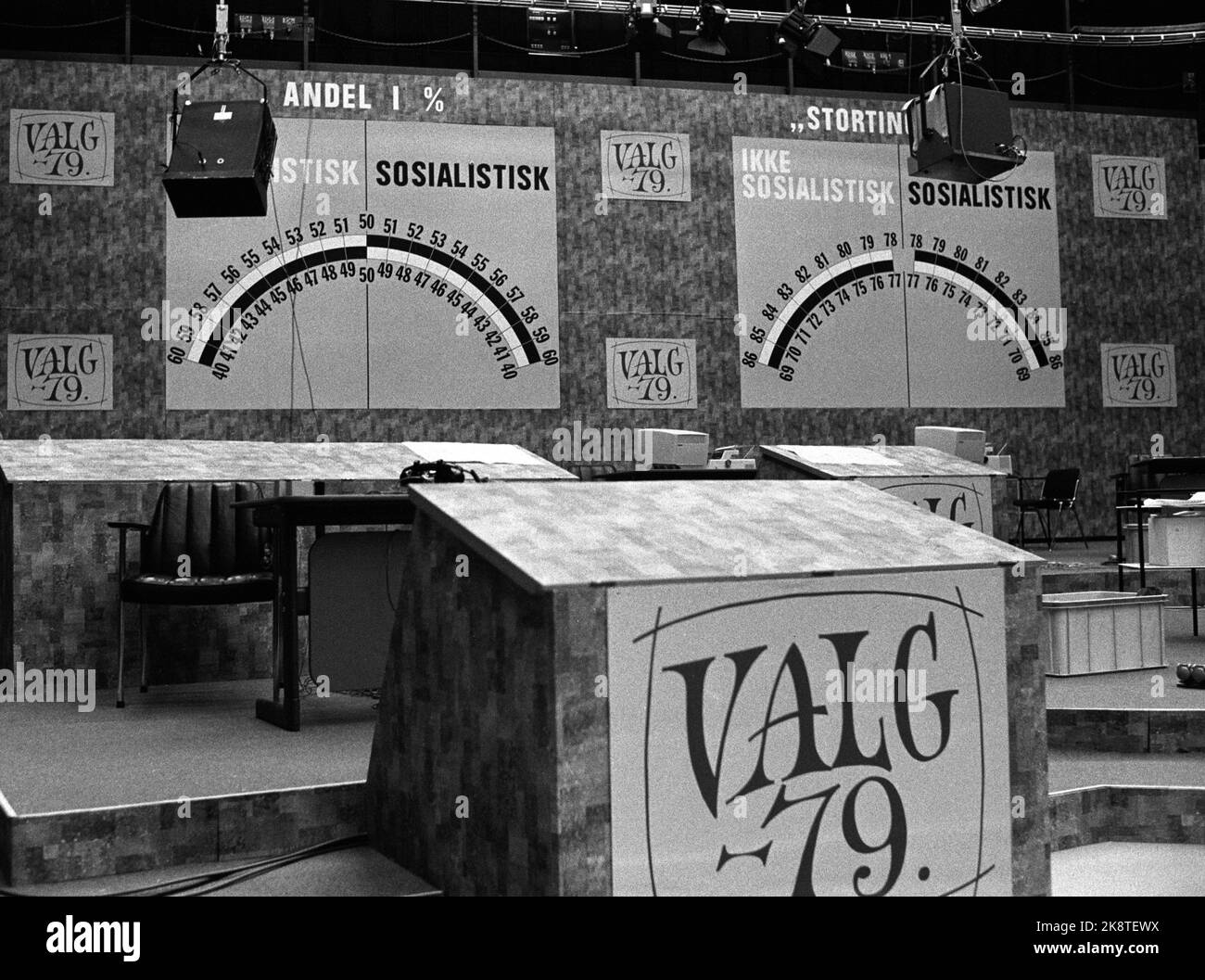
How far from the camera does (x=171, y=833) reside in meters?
2.19

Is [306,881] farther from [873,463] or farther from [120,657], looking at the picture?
[873,463]

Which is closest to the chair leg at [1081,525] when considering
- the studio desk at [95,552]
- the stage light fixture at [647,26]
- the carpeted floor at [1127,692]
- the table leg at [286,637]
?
the stage light fixture at [647,26]

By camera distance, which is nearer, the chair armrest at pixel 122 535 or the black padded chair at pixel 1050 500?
the chair armrest at pixel 122 535

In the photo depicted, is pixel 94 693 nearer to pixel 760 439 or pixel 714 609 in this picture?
pixel 714 609

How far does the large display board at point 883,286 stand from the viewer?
855 cm

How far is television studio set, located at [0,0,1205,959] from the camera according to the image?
175 centimetres

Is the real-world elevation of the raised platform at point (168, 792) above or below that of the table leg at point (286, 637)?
below

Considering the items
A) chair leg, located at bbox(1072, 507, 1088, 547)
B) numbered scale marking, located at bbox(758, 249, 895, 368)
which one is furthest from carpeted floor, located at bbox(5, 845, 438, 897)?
chair leg, located at bbox(1072, 507, 1088, 547)

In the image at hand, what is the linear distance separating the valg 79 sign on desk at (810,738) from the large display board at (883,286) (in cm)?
669

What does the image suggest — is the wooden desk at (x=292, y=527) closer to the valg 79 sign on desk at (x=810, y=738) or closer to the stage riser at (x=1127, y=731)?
the valg 79 sign on desk at (x=810, y=738)

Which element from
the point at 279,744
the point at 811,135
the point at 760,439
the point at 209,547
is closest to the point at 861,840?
the point at 279,744

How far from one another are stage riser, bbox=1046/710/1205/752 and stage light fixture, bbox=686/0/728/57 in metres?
5.57

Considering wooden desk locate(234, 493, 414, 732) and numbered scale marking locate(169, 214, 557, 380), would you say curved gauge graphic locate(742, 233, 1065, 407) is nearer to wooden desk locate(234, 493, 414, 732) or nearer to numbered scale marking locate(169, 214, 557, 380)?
numbered scale marking locate(169, 214, 557, 380)

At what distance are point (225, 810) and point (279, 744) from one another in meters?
0.67
